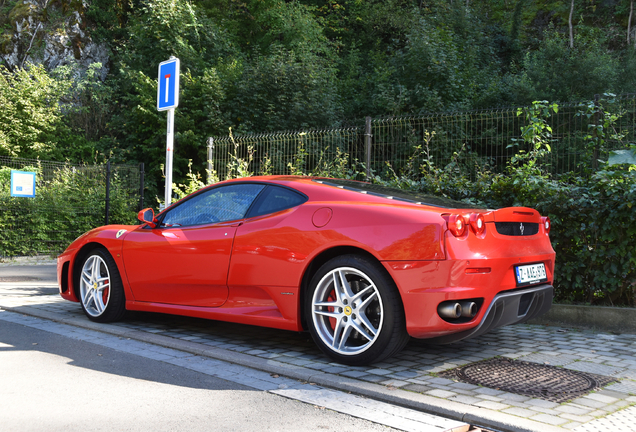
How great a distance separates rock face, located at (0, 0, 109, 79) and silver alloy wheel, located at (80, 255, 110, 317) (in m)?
23.3

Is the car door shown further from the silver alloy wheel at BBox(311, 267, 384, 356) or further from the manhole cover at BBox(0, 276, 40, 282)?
the manhole cover at BBox(0, 276, 40, 282)

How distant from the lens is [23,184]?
42.5 ft

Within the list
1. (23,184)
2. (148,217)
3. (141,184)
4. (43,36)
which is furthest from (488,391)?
(43,36)

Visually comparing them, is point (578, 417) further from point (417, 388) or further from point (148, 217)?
point (148, 217)

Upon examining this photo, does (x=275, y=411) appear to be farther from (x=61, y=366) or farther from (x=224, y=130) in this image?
(x=224, y=130)

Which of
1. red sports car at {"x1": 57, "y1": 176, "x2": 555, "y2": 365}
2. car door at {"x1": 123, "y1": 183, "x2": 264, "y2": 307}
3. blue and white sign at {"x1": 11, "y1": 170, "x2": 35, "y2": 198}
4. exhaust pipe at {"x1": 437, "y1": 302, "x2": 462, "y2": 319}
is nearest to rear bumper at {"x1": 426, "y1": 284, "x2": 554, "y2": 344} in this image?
red sports car at {"x1": 57, "y1": 176, "x2": 555, "y2": 365}

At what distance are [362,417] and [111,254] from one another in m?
3.50

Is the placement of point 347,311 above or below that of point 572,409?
above

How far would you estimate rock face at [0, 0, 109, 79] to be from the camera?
85.1 feet

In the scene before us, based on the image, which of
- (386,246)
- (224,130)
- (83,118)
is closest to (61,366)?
(386,246)

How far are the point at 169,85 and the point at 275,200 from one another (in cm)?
363

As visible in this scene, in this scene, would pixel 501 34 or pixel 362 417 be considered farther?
pixel 501 34

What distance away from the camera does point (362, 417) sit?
302 cm

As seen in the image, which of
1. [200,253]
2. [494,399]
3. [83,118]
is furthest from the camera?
[83,118]
